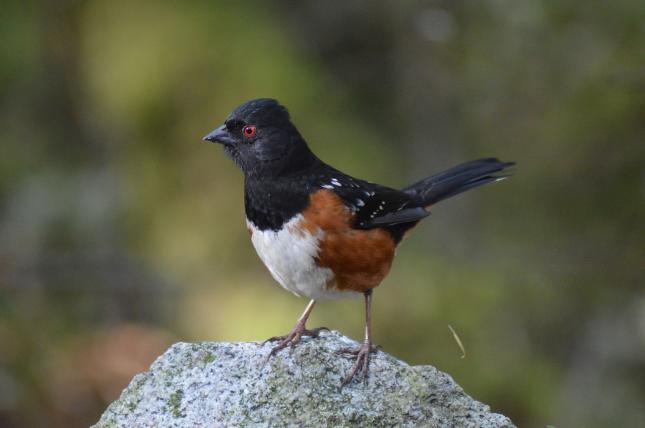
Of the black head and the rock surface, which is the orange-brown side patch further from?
the rock surface

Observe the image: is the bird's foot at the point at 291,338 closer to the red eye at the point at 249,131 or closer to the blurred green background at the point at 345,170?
the red eye at the point at 249,131

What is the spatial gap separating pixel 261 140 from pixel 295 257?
536mm

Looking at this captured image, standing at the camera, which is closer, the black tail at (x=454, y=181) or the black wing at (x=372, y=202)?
the black wing at (x=372, y=202)

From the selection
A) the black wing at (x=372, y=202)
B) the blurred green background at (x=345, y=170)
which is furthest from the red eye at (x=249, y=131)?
the blurred green background at (x=345, y=170)

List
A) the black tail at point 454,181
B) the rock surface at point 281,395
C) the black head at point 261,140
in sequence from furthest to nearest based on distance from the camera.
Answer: the black tail at point 454,181, the black head at point 261,140, the rock surface at point 281,395

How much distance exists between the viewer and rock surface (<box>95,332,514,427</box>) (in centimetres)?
283

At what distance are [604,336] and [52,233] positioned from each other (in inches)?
161

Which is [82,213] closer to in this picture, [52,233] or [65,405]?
[52,233]

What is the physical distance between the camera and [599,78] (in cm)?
529

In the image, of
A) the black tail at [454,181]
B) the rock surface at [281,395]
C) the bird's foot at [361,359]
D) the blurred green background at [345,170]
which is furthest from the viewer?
the blurred green background at [345,170]

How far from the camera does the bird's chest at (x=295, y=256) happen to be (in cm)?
345

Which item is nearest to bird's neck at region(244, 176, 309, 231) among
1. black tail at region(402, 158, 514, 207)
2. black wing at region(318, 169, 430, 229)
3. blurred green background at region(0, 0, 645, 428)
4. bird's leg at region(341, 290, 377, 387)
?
black wing at region(318, 169, 430, 229)

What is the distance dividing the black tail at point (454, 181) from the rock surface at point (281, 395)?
1.46 meters

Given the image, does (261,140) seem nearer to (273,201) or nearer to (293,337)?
(273,201)
